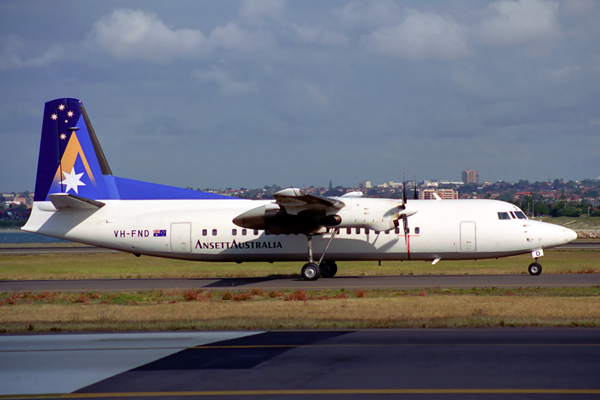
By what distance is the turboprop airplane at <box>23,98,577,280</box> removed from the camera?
26.6 m

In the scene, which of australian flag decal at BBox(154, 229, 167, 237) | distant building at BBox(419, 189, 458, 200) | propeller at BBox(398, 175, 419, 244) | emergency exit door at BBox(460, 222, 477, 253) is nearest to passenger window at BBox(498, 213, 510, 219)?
emergency exit door at BBox(460, 222, 477, 253)

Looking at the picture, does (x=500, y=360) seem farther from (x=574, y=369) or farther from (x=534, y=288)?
(x=534, y=288)

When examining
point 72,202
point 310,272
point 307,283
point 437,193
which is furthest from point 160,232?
point 437,193

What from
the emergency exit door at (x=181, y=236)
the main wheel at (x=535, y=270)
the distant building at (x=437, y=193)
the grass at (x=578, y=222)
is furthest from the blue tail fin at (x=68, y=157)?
the grass at (x=578, y=222)

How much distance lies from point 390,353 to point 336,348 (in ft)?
3.64

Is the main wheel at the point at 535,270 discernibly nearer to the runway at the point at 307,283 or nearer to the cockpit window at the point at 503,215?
the runway at the point at 307,283

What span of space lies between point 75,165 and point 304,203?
11.3 m

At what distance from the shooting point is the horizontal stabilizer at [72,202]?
2623cm

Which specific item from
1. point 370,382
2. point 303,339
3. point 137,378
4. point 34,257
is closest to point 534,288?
point 303,339

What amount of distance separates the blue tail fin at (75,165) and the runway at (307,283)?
4.16m

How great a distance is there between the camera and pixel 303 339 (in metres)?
12.6

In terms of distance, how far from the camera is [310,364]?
1023 cm

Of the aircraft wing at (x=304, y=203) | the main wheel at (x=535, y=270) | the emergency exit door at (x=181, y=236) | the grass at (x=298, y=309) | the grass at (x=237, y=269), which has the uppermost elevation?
the aircraft wing at (x=304, y=203)

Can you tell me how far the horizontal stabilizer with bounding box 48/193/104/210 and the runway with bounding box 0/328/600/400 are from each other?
1357cm
